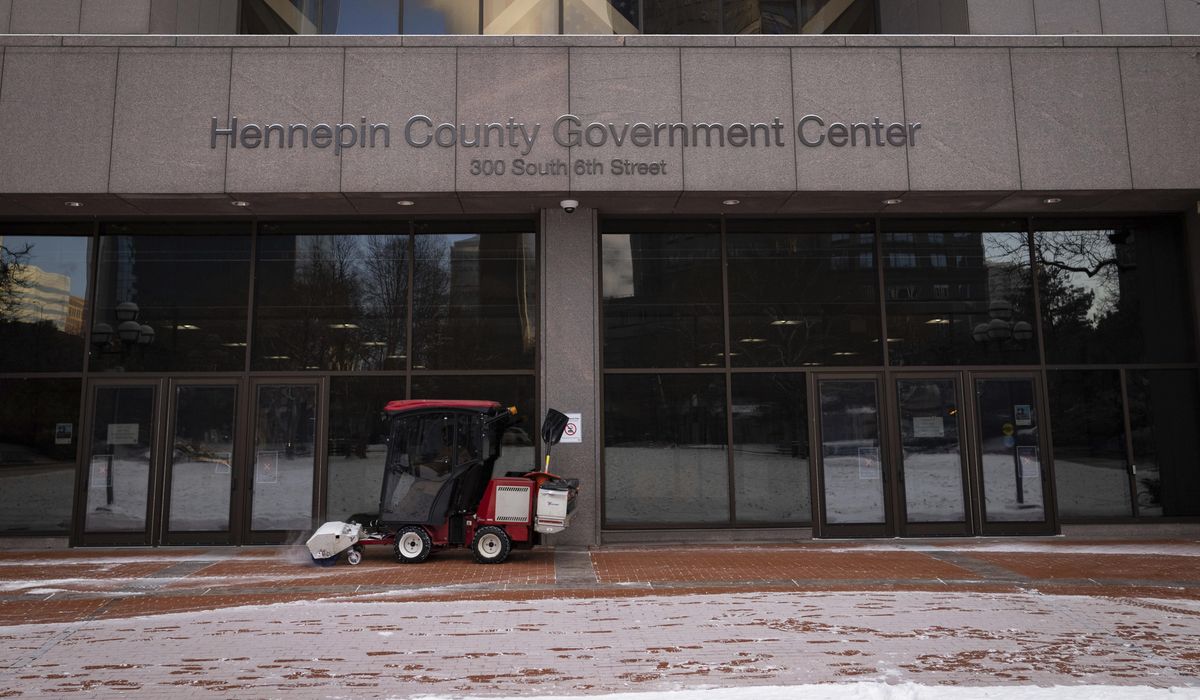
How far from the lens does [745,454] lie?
40.0 ft

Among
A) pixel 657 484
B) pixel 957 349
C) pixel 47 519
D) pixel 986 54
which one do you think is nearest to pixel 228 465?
pixel 47 519

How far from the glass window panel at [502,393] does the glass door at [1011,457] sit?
6.93 metres

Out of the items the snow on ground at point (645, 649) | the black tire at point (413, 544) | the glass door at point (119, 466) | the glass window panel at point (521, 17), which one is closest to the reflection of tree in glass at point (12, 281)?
the glass door at point (119, 466)

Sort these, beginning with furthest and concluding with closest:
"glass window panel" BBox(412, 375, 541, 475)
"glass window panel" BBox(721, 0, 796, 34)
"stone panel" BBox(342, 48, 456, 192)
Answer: "glass window panel" BBox(721, 0, 796, 34) → "glass window panel" BBox(412, 375, 541, 475) → "stone panel" BBox(342, 48, 456, 192)

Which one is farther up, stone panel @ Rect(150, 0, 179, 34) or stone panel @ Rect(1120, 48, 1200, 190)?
stone panel @ Rect(150, 0, 179, 34)

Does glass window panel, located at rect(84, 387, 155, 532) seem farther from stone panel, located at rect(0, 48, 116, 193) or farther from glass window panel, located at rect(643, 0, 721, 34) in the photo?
glass window panel, located at rect(643, 0, 721, 34)

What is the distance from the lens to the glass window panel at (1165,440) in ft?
40.7

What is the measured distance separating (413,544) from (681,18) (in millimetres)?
9099

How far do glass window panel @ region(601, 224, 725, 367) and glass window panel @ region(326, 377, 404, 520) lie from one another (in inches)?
139

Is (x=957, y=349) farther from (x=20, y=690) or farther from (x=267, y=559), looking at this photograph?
(x=20, y=690)

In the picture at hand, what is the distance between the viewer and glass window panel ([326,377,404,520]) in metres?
12.0

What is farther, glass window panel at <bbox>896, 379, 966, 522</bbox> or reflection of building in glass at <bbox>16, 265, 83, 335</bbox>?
reflection of building in glass at <bbox>16, 265, 83, 335</bbox>

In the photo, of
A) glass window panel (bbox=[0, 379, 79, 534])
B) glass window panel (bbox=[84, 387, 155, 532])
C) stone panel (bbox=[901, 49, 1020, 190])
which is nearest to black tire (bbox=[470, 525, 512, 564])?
glass window panel (bbox=[84, 387, 155, 532])

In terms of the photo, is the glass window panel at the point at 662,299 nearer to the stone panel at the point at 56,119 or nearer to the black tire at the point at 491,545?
the black tire at the point at 491,545
